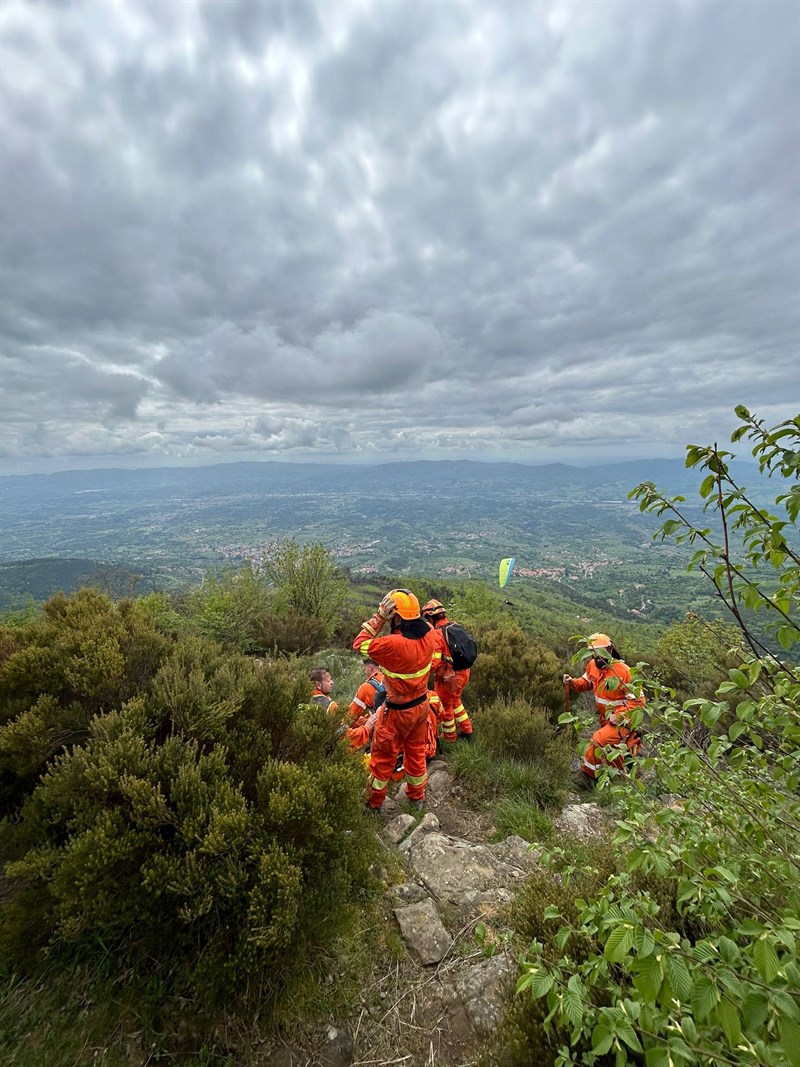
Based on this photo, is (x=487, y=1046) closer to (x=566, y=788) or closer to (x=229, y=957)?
(x=229, y=957)

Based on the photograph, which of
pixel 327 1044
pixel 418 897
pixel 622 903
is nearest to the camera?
pixel 622 903

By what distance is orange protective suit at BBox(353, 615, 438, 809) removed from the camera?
502cm

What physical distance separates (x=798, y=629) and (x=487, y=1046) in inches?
113

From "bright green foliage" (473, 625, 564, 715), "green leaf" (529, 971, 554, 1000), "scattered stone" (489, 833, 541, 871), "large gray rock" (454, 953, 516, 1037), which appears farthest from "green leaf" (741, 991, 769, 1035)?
"bright green foliage" (473, 625, 564, 715)

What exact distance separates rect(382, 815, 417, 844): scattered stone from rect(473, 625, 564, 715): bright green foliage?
3.43 metres

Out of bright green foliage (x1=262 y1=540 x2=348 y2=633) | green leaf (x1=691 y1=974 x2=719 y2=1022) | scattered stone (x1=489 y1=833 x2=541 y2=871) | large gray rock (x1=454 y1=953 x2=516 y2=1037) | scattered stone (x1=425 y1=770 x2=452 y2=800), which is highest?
green leaf (x1=691 y1=974 x2=719 y2=1022)

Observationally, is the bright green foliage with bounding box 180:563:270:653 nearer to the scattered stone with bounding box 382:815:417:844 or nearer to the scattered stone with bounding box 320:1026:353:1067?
Result: the scattered stone with bounding box 382:815:417:844

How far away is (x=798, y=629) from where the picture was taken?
1977mm

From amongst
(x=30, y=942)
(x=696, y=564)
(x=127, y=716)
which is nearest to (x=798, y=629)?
A: (x=696, y=564)

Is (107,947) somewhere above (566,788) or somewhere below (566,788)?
above

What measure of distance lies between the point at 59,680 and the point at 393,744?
3497 mm

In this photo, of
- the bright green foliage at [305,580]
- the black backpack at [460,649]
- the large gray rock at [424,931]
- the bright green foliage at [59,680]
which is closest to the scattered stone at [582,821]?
the large gray rock at [424,931]

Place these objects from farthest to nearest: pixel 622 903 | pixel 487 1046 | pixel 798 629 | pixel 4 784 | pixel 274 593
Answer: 1. pixel 274 593
2. pixel 4 784
3. pixel 487 1046
4. pixel 798 629
5. pixel 622 903

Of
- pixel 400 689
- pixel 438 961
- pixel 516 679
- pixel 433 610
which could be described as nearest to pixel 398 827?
pixel 400 689
